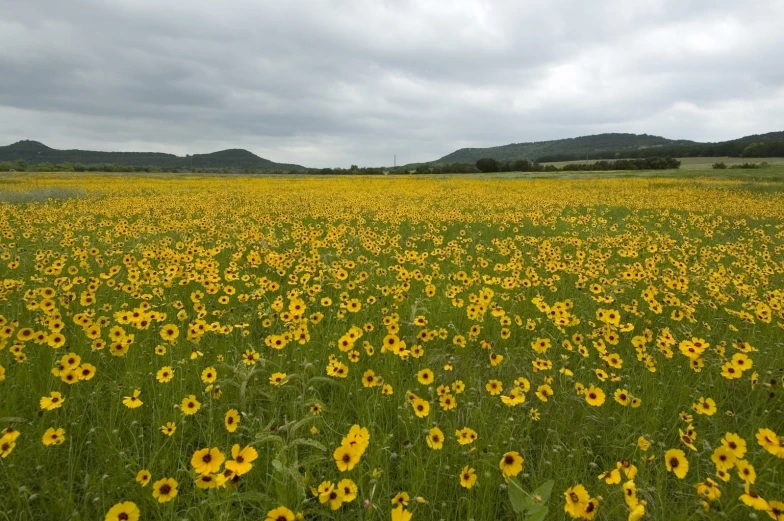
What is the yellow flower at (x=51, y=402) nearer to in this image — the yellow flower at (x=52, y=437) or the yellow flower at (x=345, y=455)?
the yellow flower at (x=52, y=437)

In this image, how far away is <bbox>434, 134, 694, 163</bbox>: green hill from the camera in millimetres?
124438

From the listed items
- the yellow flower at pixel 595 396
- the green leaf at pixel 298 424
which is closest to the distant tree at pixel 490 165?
the yellow flower at pixel 595 396

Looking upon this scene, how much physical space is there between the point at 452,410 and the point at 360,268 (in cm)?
336

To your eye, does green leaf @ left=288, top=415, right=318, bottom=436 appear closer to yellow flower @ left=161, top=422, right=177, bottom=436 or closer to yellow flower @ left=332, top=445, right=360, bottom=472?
yellow flower @ left=332, top=445, right=360, bottom=472

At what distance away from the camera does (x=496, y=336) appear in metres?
3.90

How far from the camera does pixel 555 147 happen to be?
136 m

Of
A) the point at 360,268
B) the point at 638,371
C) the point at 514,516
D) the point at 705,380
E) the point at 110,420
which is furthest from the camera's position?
the point at 360,268

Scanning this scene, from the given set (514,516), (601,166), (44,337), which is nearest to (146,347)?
(44,337)

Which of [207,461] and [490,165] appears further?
[490,165]

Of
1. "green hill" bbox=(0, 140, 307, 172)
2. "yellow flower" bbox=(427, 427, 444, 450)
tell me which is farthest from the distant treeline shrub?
"yellow flower" bbox=(427, 427, 444, 450)

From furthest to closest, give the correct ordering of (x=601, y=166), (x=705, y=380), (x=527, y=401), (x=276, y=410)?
(x=601, y=166) < (x=705, y=380) < (x=527, y=401) < (x=276, y=410)

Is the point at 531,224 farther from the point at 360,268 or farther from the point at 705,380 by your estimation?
the point at 705,380

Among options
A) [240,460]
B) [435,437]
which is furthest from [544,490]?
[240,460]

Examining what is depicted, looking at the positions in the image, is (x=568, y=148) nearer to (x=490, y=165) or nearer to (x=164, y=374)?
Result: (x=490, y=165)
